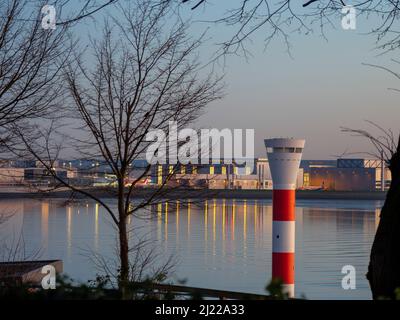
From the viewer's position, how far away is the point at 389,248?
21.9 feet

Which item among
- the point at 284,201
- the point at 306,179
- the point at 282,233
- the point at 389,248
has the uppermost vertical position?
the point at 306,179

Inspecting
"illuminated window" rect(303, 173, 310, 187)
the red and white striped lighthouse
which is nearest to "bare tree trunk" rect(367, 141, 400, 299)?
the red and white striped lighthouse

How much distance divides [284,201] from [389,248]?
55.7 ft

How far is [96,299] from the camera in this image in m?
4.23

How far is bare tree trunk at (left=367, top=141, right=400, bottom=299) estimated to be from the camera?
6.61 m

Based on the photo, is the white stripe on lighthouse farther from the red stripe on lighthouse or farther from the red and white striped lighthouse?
the red stripe on lighthouse

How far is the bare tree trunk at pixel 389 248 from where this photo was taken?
661 centimetres

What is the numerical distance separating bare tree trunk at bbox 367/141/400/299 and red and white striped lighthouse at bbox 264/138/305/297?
15.9 metres

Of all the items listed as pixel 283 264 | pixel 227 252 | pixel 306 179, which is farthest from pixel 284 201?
pixel 306 179

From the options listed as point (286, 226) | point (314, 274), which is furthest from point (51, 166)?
point (314, 274)

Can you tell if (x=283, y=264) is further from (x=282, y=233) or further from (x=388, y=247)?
(x=388, y=247)
